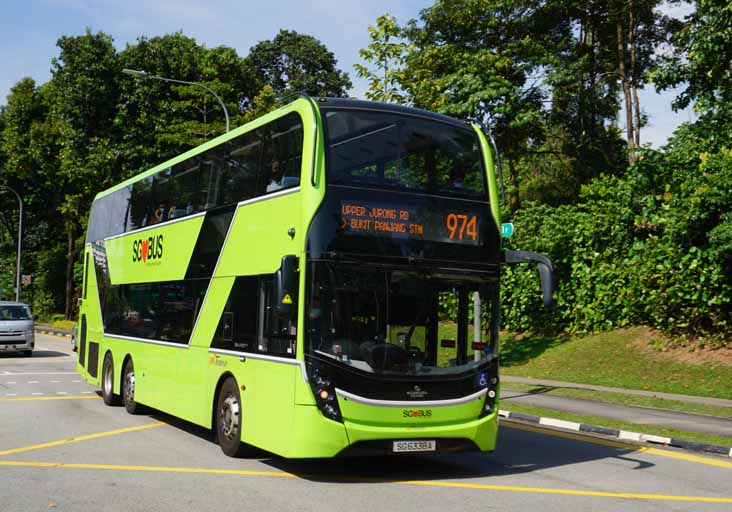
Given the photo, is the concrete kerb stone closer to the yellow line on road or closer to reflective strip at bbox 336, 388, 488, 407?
the yellow line on road

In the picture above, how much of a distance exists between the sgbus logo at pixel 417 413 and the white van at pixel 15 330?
24.3 meters

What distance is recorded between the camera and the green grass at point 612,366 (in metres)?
20.1

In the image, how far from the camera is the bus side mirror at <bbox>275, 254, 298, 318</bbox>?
916 centimetres

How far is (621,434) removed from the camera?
13.2 metres

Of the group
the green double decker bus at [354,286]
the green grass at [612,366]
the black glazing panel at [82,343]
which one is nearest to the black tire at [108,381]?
the black glazing panel at [82,343]

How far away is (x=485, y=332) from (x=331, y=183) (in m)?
2.42

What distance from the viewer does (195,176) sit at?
13.3m

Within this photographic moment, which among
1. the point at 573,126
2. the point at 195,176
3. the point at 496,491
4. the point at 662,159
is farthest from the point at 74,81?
the point at 496,491

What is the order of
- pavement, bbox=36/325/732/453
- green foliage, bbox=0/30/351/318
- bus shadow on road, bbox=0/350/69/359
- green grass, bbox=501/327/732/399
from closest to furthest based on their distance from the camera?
pavement, bbox=36/325/732/453 → green grass, bbox=501/327/732/399 → bus shadow on road, bbox=0/350/69/359 → green foliage, bbox=0/30/351/318

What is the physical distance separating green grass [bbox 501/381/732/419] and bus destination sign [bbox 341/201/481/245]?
767 cm

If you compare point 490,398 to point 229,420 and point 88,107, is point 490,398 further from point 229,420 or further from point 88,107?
point 88,107

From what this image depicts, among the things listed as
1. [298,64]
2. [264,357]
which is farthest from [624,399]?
[298,64]

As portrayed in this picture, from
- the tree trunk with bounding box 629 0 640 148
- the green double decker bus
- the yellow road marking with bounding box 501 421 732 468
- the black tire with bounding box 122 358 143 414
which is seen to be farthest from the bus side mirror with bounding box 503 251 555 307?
the tree trunk with bounding box 629 0 640 148

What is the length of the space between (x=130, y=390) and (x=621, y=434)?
819cm
